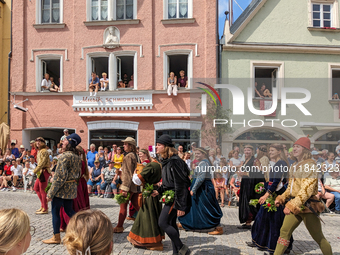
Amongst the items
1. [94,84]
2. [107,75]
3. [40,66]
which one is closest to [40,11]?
[40,66]

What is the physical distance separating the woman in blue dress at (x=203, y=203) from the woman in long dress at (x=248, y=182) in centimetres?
64

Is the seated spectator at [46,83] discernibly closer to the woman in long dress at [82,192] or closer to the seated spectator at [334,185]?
the woman in long dress at [82,192]

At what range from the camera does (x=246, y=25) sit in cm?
1534

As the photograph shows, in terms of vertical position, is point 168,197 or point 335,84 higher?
point 335,84

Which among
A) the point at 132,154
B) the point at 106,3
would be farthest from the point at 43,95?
the point at 132,154

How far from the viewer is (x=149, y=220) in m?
5.41

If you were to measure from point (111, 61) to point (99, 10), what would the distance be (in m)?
2.69

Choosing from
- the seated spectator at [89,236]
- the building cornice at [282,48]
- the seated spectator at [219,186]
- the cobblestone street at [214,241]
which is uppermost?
the building cornice at [282,48]

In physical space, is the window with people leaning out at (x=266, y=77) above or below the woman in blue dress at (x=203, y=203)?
above

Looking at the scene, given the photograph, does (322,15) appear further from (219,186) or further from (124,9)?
(219,186)

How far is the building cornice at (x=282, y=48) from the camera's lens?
1512 cm

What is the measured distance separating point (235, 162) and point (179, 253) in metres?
5.02

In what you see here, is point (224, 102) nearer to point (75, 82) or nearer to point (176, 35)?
point (176, 35)

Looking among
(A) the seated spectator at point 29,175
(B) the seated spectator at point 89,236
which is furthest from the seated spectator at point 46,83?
(B) the seated spectator at point 89,236
